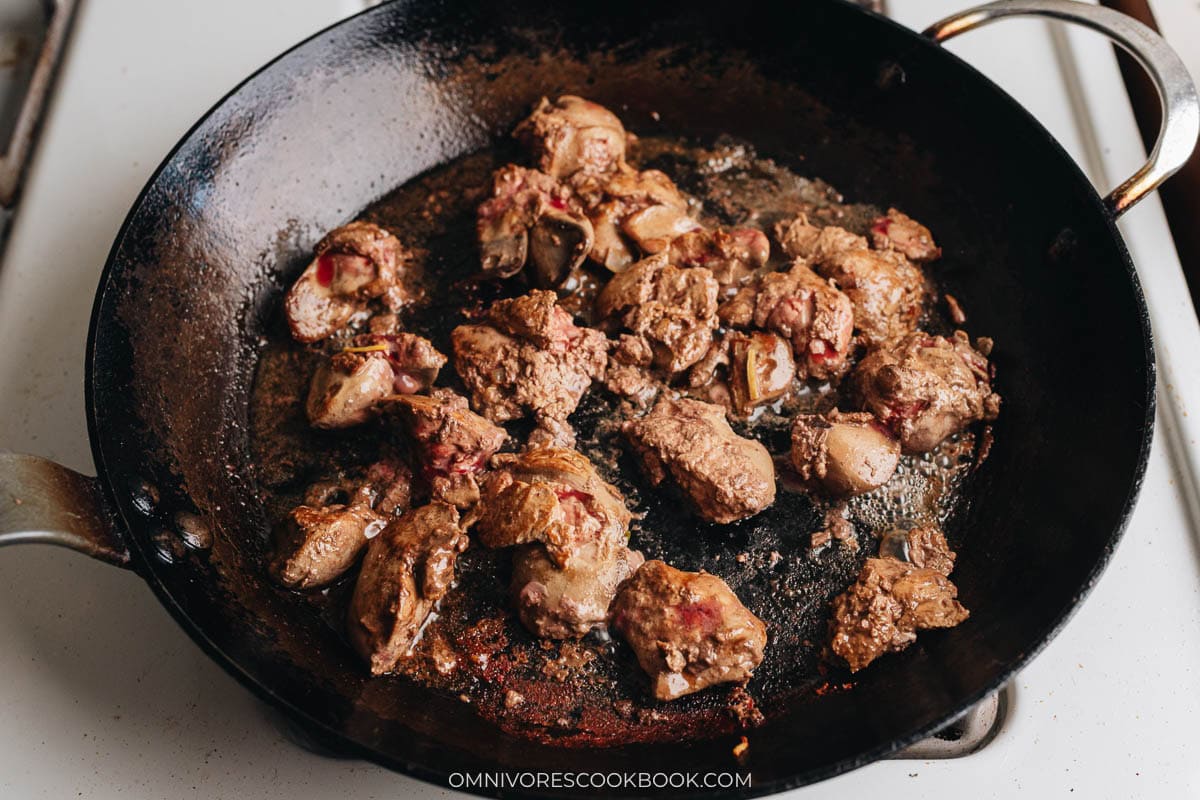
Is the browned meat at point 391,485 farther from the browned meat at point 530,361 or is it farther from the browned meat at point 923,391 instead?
the browned meat at point 923,391

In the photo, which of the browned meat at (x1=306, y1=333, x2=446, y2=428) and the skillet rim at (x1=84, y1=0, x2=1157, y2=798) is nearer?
the skillet rim at (x1=84, y1=0, x2=1157, y2=798)

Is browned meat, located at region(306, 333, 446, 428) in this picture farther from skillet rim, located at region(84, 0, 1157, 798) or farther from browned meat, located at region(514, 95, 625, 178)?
browned meat, located at region(514, 95, 625, 178)

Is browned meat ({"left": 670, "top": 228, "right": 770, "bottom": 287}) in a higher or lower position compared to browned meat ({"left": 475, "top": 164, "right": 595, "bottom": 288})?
higher

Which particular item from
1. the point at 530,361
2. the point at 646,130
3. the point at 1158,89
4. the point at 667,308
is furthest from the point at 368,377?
the point at 1158,89

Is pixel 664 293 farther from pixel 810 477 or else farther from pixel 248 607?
pixel 248 607

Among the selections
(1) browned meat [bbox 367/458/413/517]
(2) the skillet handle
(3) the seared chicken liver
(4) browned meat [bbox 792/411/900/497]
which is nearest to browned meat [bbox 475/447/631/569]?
(3) the seared chicken liver

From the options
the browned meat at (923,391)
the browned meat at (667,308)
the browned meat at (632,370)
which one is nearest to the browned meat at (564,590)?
the browned meat at (632,370)
